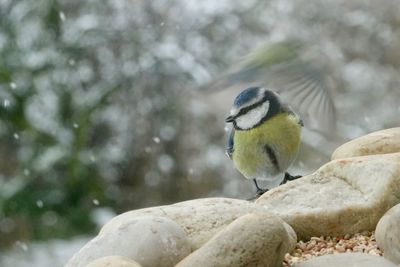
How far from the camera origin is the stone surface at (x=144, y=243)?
34.2 inches

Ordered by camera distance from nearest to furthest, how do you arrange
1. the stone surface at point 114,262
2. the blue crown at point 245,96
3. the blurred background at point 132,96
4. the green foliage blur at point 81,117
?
the stone surface at point 114,262 < the blue crown at point 245,96 < the blurred background at point 132,96 < the green foliage blur at point 81,117

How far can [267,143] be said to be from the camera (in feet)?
3.91

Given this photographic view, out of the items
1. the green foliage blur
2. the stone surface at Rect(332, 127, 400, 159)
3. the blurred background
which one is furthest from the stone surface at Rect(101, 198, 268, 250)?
the green foliage blur

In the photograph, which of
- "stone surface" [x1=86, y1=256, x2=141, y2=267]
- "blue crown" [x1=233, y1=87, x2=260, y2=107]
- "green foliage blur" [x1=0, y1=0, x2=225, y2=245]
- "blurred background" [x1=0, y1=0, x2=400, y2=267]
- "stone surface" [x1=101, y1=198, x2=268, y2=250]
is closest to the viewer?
"stone surface" [x1=86, y1=256, x2=141, y2=267]

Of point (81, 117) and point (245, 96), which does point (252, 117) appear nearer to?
point (245, 96)

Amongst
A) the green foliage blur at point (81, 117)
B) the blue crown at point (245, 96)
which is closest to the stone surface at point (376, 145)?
the blue crown at point (245, 96)

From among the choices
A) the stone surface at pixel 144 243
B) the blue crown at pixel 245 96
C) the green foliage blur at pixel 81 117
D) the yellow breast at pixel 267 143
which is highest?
the blue crown at pixel 245 96

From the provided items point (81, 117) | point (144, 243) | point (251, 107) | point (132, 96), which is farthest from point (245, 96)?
point (81, 117)

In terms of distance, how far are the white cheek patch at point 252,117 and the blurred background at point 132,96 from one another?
0.40m

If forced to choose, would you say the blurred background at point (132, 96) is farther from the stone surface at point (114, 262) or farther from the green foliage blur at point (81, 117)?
the stone surface at point (114, 262)

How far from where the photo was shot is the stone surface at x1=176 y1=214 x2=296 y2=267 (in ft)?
2.61

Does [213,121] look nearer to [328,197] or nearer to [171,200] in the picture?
[171,200]

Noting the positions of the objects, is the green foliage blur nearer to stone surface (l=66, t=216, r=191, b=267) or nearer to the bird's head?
the bird's head

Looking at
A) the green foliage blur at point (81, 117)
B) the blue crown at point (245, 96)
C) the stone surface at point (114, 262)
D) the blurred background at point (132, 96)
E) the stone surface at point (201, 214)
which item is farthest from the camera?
the green foliage blur at point (81, 117)
